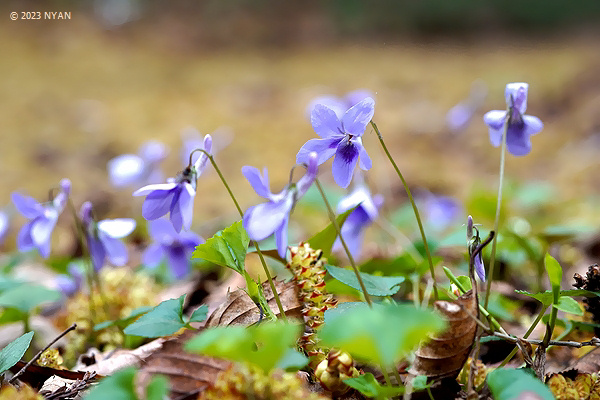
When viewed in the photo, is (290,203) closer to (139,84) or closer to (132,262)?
(132,262)

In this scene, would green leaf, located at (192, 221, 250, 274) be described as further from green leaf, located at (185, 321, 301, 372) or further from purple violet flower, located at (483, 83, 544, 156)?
purple violet flower, located at (483, 83, 544, 156)

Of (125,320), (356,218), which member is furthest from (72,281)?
(356,218)

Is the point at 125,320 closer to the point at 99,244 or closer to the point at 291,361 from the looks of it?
the point at 99,244

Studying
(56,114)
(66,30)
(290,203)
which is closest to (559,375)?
(290,203)

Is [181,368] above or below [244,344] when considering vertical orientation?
below

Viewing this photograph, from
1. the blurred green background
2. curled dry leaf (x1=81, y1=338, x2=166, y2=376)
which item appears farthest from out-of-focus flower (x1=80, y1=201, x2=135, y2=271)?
the blurred green background
